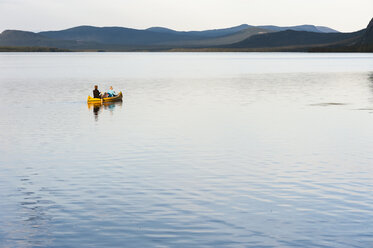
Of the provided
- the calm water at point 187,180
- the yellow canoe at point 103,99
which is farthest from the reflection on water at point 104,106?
the calm water at point 187,180

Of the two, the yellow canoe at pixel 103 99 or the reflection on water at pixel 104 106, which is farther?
the yellow canoe at pixel 103 99

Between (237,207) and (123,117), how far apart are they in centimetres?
2819

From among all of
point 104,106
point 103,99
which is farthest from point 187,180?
point 103,99

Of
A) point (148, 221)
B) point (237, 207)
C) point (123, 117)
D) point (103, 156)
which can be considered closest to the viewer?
point (148, 221)

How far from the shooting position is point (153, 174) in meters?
23.5

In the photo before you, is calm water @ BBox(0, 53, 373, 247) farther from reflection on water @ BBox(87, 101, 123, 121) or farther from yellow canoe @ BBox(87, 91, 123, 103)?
yellow canoe @ BBox(87, 91, 123, 103)

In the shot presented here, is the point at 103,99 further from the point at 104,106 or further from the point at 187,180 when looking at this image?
the point at 187,180

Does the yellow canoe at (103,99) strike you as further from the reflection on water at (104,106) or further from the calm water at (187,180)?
the calm water at (187,180)

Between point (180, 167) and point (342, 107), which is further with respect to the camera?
point (342, 107)

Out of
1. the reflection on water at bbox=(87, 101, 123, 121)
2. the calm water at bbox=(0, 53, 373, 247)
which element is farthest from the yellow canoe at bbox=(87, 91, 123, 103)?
the calm water at bbox=(0, 53, 373, 247)

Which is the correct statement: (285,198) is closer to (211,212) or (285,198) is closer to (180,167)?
(211,212)

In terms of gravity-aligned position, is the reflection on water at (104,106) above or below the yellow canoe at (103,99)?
below

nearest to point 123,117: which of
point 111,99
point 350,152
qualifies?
point 111,99

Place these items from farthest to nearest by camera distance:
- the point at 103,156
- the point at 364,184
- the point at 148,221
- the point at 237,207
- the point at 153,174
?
the point at 103,156 < the point at 153,174 < the point at 364,184 < the point at 237,207 < the point at 148,221
